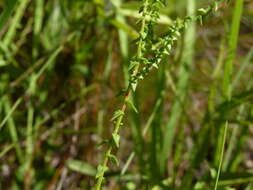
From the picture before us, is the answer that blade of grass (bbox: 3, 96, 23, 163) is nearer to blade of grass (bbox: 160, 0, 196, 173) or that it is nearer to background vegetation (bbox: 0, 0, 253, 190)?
background vegetation (bbox: 0, 0, 253, 190)

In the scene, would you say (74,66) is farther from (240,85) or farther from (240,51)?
(240,51)

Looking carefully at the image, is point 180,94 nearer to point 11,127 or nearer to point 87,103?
point 87,103

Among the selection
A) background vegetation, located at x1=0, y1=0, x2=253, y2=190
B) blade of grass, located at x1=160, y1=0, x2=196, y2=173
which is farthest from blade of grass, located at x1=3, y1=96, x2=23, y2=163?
blade of grass, located at x1=160, y1=0, x2=196, y2=173

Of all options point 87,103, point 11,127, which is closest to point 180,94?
point 87,103

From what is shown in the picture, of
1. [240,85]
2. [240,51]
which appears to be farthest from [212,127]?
[240,51]

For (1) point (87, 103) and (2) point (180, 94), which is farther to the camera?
(1) point (87, 103)

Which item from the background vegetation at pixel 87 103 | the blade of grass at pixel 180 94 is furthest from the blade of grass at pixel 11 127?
the blade of grass at pixel 180 94

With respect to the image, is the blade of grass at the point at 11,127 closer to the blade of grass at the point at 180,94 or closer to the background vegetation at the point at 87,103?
the background vegetation at the point at 87,103

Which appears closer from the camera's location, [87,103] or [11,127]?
[11,127]
